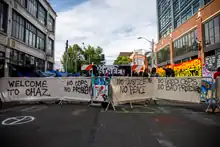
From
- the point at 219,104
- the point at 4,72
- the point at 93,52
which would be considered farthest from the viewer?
the point at 93,52

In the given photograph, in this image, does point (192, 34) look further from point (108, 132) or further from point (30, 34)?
point (108, 132)

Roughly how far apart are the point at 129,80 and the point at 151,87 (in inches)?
65.4

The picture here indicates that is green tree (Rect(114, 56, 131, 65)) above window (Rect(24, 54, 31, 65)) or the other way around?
above

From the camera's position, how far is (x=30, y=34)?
23.6 meters

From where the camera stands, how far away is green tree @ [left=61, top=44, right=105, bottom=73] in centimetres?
5419

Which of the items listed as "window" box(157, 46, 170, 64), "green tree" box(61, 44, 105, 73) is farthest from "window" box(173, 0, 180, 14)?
"green tree" box(61, 44, 105, 73)

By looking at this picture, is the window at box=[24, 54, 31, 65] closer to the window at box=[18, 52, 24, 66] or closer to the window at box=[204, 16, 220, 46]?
the window at box=[18, 52, 24, 66]

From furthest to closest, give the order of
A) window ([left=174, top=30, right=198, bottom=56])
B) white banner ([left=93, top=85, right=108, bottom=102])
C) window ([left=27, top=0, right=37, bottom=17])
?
window ([left=174, top=30, right=198, bottom=56]) < window ([left=27, top=0, right=37, bottom=17]) < white banner ([left=93, top=85, right=108, bottom=102])

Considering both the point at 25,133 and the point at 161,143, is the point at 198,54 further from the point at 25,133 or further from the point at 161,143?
the point at 25,133

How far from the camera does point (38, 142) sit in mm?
3760

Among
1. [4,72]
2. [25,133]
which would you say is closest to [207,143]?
[25,133]

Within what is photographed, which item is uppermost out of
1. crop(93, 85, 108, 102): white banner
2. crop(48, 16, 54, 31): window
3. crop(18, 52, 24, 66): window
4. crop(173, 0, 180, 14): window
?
crop(173, 0, 180, 14): window

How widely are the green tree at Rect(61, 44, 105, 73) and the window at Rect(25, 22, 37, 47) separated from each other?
28.0m

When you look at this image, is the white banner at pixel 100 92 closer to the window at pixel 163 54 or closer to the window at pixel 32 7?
the window at pixel 32 7
